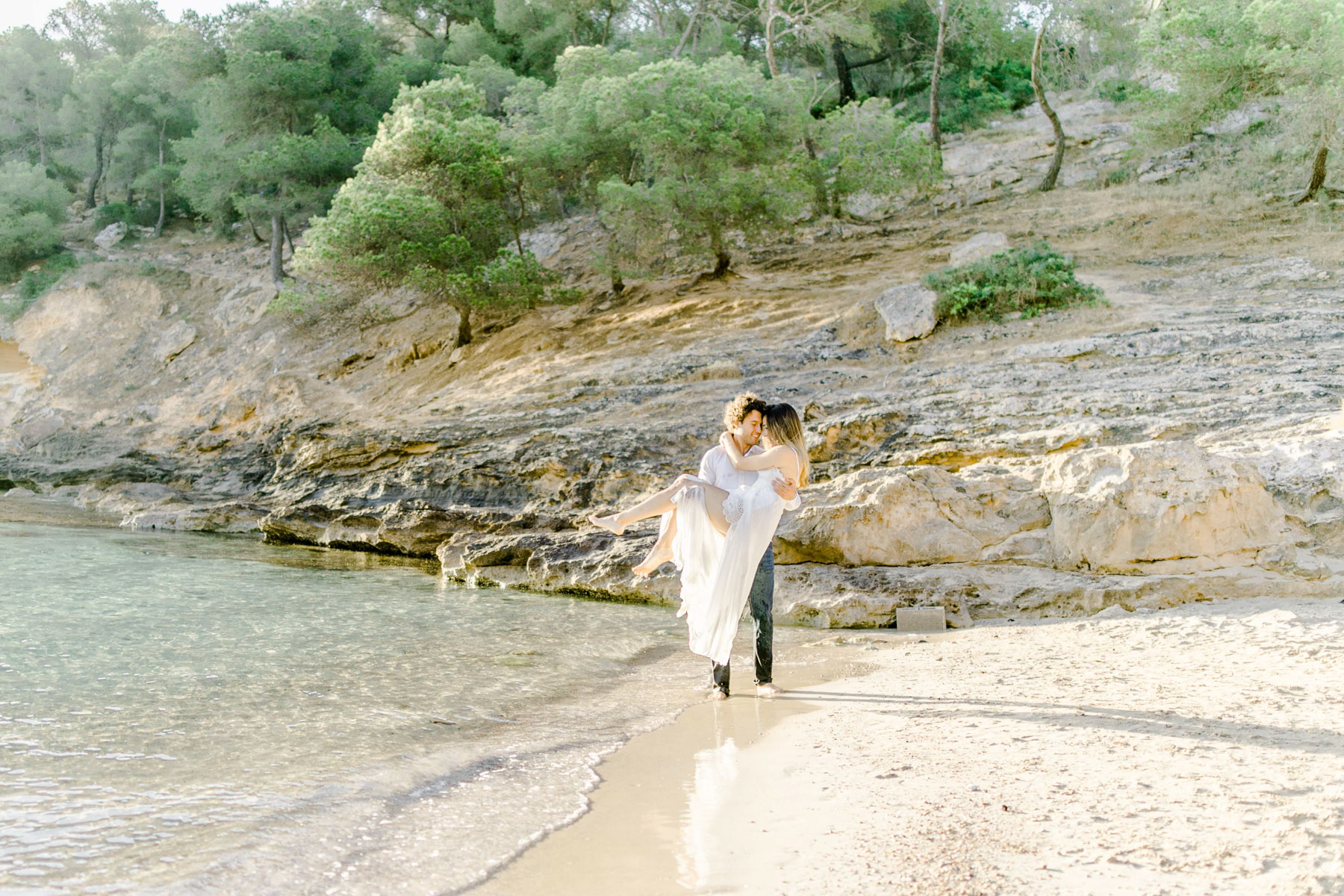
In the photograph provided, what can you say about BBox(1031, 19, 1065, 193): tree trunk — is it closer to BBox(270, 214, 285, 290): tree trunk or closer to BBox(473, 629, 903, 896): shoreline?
BBox(473, 629, 903, 896): shoreline

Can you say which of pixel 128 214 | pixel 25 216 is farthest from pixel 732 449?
pixel 128 214

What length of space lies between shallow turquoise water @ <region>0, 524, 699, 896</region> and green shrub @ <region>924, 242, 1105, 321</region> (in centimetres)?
797

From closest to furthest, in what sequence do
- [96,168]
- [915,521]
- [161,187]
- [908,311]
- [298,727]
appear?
[298,727], [915,521], [908,311], [161,187], [96,168]

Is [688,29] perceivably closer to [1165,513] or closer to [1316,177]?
[1316,177]

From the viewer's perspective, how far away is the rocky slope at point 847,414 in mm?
7074

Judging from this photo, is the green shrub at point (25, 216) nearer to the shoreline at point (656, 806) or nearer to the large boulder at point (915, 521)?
the large boulder at point (915, 521)

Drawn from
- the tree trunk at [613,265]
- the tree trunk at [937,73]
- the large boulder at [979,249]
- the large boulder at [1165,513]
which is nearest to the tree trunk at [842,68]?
the tree trunk at [937,73]

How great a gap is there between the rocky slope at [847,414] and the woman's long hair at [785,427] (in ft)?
8.20

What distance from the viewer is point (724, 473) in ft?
17.5

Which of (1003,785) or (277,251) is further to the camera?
(277,251)

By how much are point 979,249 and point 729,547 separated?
12356mm

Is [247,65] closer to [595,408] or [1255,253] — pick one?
[595,408]

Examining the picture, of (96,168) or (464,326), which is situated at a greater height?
(96,168)

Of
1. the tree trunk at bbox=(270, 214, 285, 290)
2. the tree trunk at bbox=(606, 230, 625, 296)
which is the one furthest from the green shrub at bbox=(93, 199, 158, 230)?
the tree trunk at bbox=(606, 230, 625, 296)
